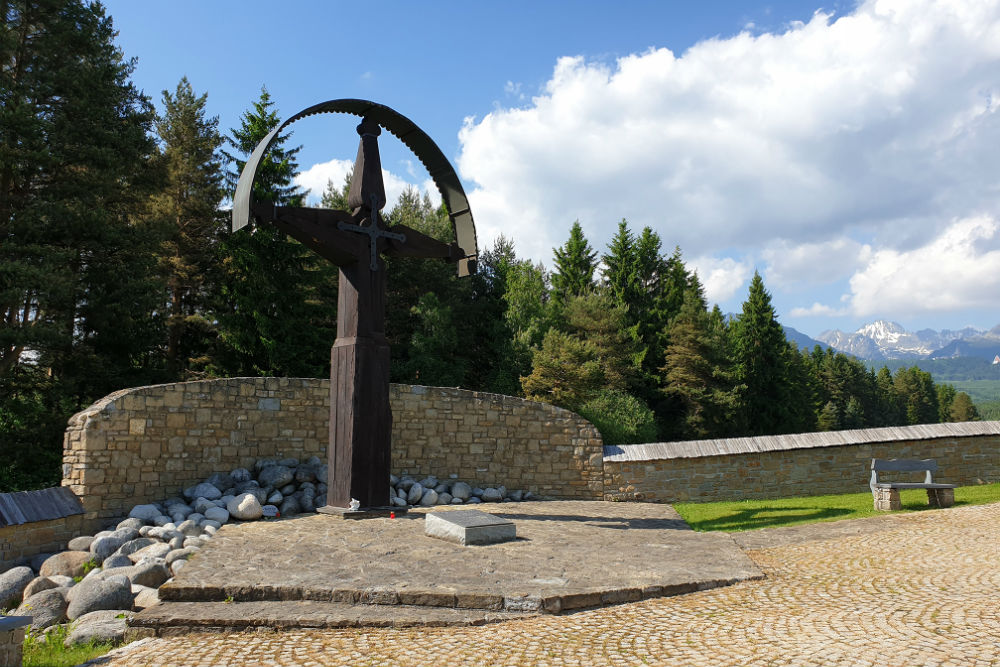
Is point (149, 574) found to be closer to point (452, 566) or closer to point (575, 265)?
point (452, 566)

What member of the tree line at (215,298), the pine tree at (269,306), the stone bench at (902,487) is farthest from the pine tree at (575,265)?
the stone bench at (902,487)

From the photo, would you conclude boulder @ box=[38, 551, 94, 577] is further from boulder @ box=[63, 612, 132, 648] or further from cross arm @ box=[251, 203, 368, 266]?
cross arm @ box=[251, 203, 368, 266]

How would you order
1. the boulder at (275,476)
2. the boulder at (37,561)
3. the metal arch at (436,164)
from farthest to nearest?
the boulder at (275,476), the metal arch at (436,164), the boulder at (37,561)

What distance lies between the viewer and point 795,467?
39.7ft

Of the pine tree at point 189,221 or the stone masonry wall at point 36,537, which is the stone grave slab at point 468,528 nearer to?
the stone masonry wall at point 36,537

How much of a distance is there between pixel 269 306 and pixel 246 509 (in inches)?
483

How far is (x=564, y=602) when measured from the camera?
16.8 feet

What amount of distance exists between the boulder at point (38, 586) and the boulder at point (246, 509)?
9.03 feet

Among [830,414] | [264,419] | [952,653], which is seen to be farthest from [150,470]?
[830,414]

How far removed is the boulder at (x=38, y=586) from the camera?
21.3 ft

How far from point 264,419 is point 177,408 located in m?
1.41

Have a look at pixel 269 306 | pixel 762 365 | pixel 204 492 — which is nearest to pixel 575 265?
pixel 762 365

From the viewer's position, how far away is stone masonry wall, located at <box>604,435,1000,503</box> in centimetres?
1190

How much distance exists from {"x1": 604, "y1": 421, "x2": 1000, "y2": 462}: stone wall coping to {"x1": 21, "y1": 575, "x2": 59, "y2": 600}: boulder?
28.7ft
